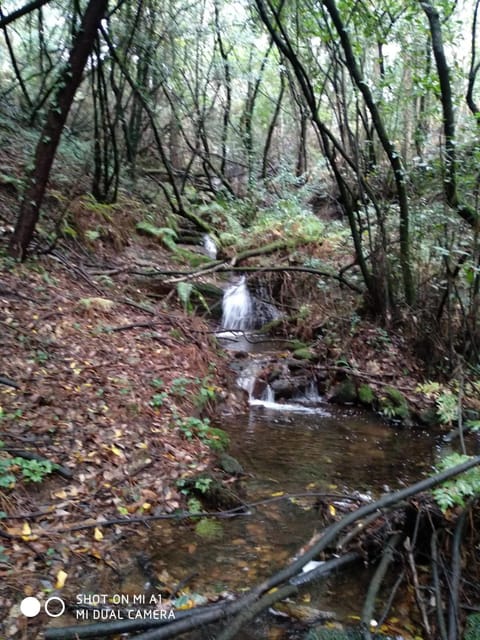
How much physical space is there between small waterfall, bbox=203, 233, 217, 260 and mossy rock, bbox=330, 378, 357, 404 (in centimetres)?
653

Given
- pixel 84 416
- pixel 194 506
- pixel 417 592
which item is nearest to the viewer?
pixel 417 592

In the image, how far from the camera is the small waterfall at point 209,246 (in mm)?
14056

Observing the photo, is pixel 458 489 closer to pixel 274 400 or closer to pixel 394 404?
pixel 394 404

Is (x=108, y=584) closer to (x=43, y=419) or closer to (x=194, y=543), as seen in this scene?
(x=194, y=543)

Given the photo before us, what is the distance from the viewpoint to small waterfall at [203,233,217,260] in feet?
46.1

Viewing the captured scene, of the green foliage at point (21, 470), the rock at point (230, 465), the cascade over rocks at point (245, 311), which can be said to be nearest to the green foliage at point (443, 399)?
the rock at point (230, 465)

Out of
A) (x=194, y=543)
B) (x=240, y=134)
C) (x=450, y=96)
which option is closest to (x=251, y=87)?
(x=240, y=134)

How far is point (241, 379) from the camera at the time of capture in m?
8.68

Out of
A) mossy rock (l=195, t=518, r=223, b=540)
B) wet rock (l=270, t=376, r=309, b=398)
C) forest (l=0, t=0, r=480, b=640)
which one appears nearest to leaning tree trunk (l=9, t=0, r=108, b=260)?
forest (l=0, t=0, r=480, b=640)

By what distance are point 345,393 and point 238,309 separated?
4.22 meters

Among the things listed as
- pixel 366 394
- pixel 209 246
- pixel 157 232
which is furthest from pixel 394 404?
pixel 209 246

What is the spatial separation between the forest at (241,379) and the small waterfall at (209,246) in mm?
83

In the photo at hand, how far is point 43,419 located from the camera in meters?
4.60

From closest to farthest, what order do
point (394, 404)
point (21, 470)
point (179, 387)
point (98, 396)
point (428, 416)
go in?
point (21, 470)
point (98, 396)
point (179, 387)
point (428, 416)
point (394, 404)
